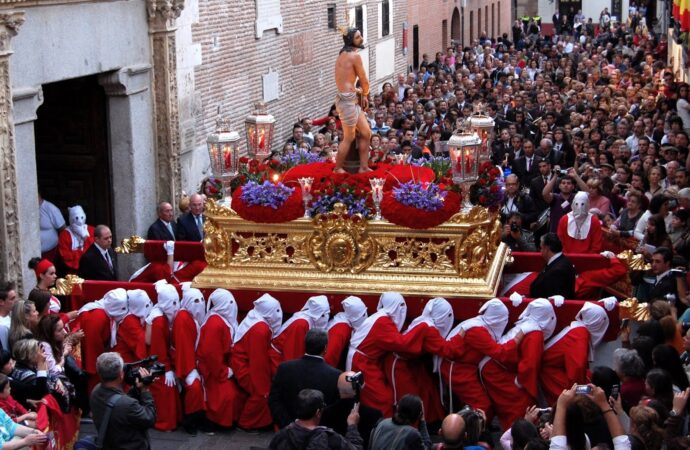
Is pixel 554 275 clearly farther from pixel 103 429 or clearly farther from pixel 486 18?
pixel 486 18

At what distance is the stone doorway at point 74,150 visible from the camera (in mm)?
15625

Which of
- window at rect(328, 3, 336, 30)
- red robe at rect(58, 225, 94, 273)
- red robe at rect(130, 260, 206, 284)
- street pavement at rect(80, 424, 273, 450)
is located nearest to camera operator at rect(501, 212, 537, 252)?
red robe at rect(130, 260, 206, 284)

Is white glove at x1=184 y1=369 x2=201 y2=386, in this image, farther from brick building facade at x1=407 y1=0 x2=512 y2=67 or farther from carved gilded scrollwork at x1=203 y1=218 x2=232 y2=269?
brick building facade at x1=407 y1=0 x2=512 y2=67

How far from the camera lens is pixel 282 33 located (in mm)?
21875

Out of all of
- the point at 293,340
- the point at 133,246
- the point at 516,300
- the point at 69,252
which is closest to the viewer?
the point at 516,300

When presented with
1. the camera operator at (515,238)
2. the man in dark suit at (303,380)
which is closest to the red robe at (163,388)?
the man in dark suit at (303,380)

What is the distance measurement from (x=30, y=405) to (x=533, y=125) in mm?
12917

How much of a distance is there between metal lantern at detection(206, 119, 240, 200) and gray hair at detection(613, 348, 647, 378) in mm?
4960

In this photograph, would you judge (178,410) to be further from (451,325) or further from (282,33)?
(282,33)

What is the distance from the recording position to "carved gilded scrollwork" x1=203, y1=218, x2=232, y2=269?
11852mm

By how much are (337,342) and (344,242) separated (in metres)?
1.14

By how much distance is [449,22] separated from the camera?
140ft

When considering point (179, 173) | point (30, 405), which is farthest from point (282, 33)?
point (30, 405)

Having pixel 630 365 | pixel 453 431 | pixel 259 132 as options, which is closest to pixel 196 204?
pixel 259 132
